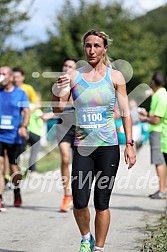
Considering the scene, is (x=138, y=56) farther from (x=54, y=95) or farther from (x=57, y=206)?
(x=54, y=95)

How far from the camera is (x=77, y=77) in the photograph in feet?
21.4

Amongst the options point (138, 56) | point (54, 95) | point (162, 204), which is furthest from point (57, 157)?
point (138, 56)

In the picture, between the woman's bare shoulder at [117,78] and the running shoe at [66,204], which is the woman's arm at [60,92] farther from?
the running shoe at [66,204]

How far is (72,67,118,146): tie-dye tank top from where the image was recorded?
6410 millimetres

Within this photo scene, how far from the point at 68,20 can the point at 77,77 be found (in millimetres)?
44572

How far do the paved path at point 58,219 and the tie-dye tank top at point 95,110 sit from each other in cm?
135

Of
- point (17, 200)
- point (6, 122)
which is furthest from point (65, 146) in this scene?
point (17, 200)

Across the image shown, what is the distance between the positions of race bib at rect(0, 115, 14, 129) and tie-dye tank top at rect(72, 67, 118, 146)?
4016 mm

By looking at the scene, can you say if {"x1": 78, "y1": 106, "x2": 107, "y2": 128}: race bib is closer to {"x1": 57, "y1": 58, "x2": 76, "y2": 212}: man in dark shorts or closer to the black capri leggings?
the black capri leggings

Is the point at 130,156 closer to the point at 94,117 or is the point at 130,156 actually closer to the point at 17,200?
the point at 94,117

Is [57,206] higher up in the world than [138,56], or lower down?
lower down

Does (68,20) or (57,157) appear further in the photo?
(68,20)

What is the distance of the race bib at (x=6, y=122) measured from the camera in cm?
1037

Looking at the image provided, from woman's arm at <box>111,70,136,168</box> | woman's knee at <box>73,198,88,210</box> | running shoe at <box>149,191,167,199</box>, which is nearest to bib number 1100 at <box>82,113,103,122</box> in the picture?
woman's arm at <box>111,70,136,168</box>
